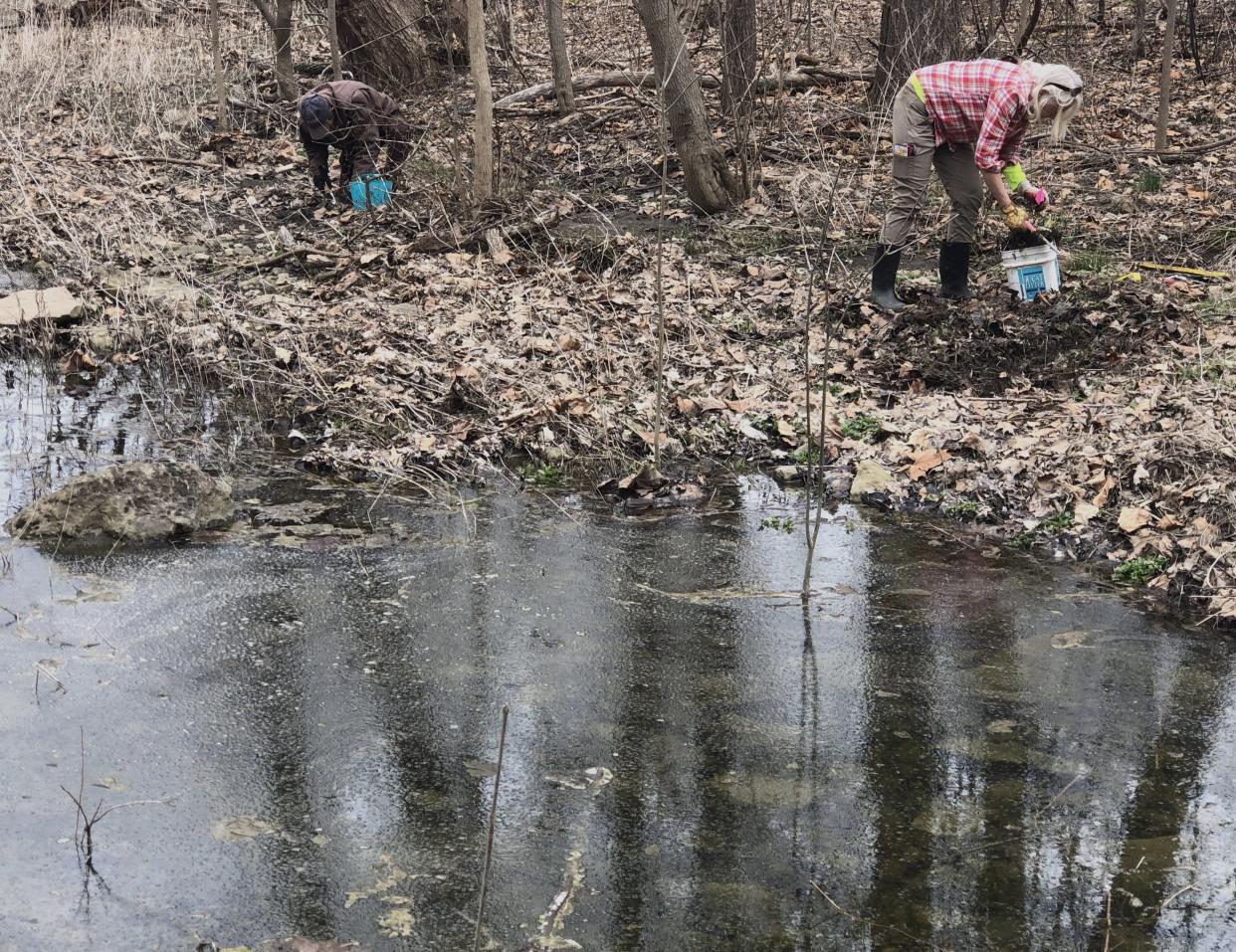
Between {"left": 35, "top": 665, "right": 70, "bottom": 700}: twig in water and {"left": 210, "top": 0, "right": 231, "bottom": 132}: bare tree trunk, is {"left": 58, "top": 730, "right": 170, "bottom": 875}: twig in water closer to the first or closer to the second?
{"left": 35, "top": 665, "right": 70, "bottom": 700}: twig in water

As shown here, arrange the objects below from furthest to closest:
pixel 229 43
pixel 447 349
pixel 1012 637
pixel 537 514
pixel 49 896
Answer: pixel 229 43 < pixel 447 349 < pixel 537 514 < pixel 1012 637 < pixel 49 896

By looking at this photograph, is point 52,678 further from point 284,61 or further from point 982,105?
point 284,61

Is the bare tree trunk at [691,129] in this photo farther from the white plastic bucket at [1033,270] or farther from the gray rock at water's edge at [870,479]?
the gray rock at water's edge at [870,479]

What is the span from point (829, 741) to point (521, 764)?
932 mm

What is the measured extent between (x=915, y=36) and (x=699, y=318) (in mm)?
4710

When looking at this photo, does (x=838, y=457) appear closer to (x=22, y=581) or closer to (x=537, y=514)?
(x=537, y=514)

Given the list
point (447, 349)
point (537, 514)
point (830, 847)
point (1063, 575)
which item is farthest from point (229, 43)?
point (830, 847)

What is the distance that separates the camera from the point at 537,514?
5422 mm

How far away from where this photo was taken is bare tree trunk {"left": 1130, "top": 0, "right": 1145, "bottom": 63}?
13.1 m

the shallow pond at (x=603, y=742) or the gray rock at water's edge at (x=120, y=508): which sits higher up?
the gray rock at water's edge at (x=120, y=508)

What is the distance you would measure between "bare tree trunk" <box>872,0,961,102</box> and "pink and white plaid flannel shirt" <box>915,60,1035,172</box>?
136 inches

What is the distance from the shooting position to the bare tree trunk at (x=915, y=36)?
10.4 metres

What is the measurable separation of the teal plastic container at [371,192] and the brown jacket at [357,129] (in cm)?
13

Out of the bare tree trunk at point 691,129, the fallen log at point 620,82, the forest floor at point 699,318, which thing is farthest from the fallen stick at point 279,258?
the fallen log at point 620,82
